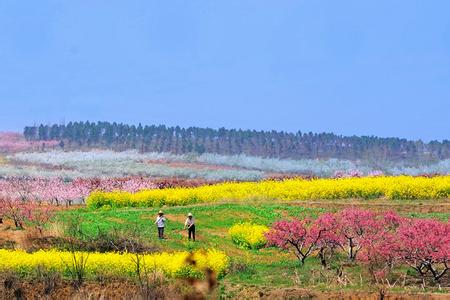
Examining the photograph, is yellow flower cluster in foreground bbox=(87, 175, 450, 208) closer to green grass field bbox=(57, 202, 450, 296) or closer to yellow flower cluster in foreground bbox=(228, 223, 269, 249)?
green grass field bbox=(57, 202, 450, 296)

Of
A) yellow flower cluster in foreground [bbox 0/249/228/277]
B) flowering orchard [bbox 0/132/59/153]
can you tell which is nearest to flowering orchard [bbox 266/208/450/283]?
yellow flower cluster in foreground [bbox 0/249/228/277]

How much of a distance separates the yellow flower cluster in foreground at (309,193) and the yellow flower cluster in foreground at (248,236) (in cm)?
1311

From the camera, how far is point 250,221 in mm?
Result: 41344

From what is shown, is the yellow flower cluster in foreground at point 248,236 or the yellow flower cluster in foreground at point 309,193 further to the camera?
the yellow flower cluster in foreground at point 309,193

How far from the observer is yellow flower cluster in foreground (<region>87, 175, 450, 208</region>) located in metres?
48.8

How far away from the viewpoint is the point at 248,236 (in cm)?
3597

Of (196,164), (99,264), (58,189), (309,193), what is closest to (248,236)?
(99,264)

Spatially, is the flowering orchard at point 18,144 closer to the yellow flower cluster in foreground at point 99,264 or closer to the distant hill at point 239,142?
the distant hill at point 239,142

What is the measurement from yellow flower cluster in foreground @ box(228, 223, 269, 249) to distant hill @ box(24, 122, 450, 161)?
98.5 meters

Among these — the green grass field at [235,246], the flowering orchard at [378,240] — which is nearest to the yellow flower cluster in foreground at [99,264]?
the green grass field at [235,246]

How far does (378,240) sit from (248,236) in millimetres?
9133

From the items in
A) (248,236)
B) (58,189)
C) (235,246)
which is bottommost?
(235,246)

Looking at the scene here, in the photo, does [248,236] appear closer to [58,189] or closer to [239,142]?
[58,189]

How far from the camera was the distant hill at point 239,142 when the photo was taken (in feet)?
456
